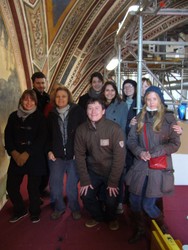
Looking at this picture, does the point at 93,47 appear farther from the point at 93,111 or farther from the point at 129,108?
the point at 93,111

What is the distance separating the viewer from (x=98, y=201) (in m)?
2.99

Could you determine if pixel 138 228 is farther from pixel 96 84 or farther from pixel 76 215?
pixel 96 84

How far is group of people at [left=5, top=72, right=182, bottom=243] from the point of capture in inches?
96.0

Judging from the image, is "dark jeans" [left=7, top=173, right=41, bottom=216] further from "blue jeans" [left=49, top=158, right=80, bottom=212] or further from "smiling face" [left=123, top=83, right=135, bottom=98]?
"smiling face" [left=123, top=83, right=135, bottom=98]

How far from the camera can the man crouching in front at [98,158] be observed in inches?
105

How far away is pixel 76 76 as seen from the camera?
7.74 meters

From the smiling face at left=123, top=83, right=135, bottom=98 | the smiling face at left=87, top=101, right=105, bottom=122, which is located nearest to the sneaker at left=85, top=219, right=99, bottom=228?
the smiling face at left=87, top=101, right=105, bottom=122

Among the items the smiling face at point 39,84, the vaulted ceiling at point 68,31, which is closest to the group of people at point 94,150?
the smiling face at point 39,84

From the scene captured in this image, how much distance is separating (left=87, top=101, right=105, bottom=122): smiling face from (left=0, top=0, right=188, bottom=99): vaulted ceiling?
1484mm

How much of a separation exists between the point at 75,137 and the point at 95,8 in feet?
14.5

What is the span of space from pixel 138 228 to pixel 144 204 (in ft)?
0.97

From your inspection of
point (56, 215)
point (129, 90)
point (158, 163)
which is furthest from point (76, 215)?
point (129, 90)

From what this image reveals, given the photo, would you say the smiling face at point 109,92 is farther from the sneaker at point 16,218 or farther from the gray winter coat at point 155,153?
the sneaker at point 16,218

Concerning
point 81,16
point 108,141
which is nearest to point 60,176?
point 108,141
